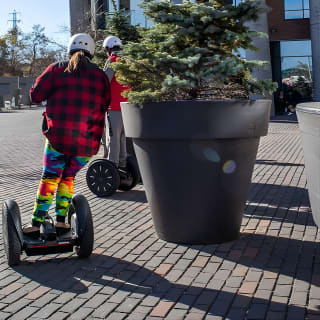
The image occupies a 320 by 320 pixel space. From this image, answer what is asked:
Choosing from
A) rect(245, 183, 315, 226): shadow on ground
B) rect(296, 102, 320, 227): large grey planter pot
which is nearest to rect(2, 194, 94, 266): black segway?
rect(296, 102, 320, 227): large grey planter pot

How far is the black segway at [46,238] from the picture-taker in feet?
14.7

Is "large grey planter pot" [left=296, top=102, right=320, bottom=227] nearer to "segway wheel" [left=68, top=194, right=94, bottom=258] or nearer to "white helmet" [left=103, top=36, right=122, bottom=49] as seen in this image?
"segway wheel" [left=68, top=194, right=94, bottom=258]

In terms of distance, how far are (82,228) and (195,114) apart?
122 cm

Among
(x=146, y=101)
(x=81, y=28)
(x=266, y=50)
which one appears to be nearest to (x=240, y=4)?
(x=146, y=101)

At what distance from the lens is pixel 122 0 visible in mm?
36875

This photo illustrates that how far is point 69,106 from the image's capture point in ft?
15.3

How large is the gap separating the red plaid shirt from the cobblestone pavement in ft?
3.01

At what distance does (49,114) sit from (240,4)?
5.68 feet

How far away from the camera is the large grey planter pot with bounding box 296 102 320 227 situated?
136 inches

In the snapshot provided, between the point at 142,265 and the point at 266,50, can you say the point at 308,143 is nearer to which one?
the point at 142,265

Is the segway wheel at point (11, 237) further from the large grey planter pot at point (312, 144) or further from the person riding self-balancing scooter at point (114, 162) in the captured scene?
the person riding self-balancing scooter at point (114, 162)

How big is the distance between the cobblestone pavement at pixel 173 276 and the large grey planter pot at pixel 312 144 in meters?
0.61

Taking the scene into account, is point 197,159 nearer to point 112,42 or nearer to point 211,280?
point 211,280

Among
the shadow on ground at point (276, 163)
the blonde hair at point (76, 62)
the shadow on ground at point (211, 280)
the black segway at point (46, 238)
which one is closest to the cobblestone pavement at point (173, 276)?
the shadow on ground at point (211, 280)
